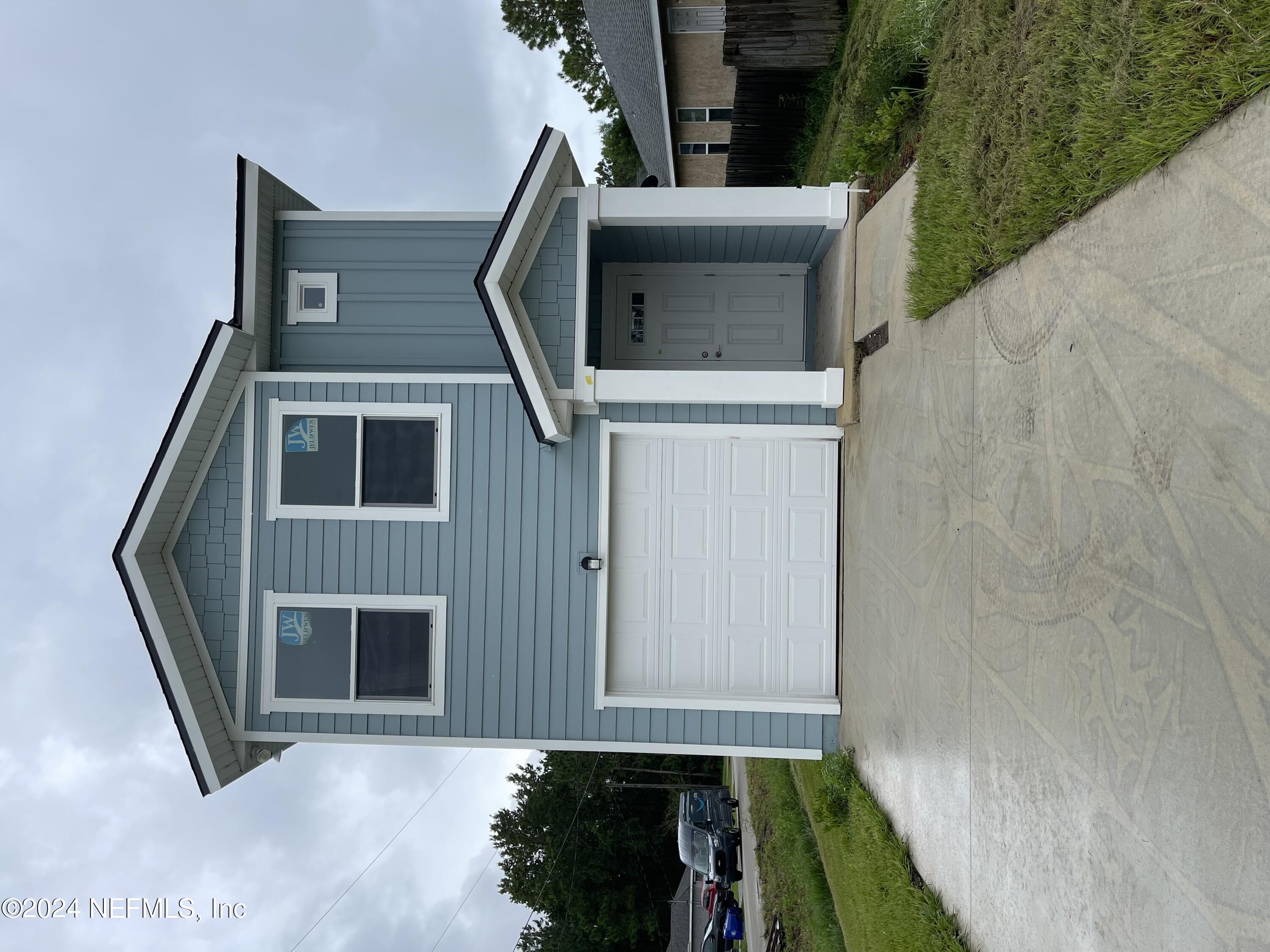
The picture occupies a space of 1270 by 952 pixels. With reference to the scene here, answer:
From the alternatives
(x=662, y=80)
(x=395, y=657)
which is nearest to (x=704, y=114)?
(x=662, y=80)

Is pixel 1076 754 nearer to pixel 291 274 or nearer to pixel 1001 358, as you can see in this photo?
pixel 1001 358

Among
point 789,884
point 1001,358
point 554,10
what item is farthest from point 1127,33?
point 554,10

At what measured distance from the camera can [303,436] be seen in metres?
8.08

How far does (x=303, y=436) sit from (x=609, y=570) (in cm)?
370

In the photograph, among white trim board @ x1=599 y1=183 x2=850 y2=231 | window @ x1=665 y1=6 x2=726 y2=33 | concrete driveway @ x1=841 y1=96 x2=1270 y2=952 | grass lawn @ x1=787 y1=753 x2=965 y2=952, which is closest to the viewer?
concrete driveway @ x1=841 y1=96 x2=1270 y2=952

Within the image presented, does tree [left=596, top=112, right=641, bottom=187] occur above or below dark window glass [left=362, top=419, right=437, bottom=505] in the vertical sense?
above

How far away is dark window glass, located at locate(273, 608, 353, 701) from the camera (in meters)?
8.04

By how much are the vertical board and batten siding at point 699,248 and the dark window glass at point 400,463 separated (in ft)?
8.04

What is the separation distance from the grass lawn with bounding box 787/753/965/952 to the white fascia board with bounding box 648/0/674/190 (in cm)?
1013

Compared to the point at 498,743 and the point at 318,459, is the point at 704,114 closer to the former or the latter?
the point at 318,459

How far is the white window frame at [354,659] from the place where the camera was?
26.3 feet

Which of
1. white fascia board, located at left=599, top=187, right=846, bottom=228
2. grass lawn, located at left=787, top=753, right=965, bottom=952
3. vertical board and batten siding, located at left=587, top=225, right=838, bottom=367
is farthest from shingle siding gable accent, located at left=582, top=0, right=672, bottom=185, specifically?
grass lawn, located at left=787, top=753, right=965, bottom=952

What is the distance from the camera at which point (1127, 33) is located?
12.3 ft

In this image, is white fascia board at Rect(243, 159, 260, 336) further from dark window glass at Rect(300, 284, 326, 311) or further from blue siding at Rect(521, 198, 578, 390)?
blue siding at Rect(521, 198, 578, 390)
